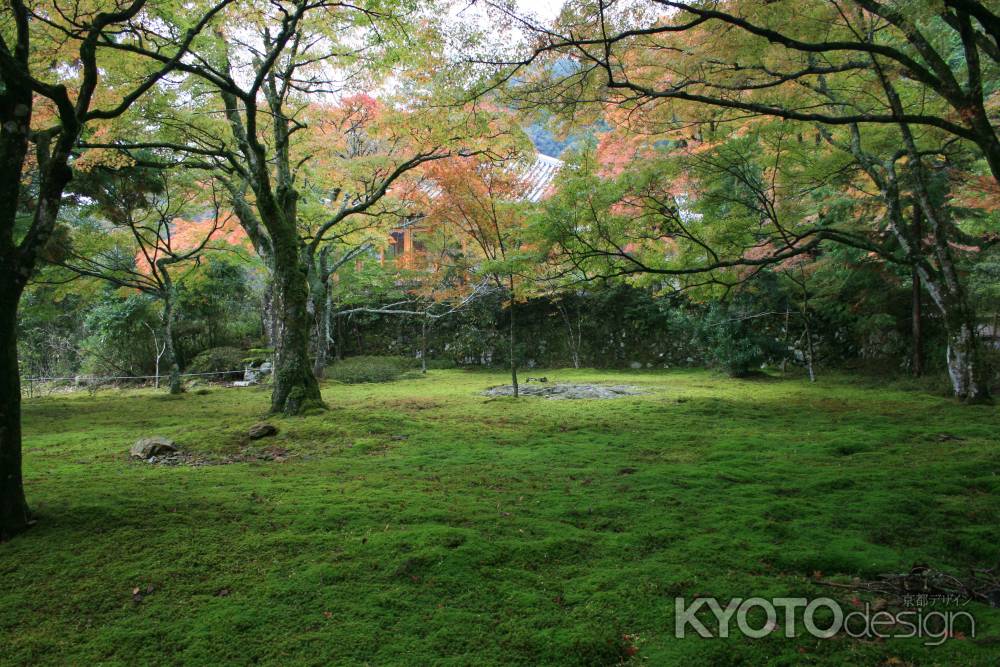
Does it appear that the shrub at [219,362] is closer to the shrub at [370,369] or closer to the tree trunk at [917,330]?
the shrub at [370,369]

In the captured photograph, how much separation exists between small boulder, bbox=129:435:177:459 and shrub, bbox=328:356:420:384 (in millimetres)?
8604

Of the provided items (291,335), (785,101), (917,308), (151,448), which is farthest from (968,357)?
(151,448)

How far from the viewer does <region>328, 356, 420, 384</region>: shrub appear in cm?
1423

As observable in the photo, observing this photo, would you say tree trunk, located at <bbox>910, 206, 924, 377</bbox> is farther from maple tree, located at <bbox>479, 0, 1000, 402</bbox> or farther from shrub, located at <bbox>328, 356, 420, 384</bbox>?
shrub, located at <bbox>328, 356, 420, 384</bbox>

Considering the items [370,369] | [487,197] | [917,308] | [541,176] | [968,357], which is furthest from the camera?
[541,176]

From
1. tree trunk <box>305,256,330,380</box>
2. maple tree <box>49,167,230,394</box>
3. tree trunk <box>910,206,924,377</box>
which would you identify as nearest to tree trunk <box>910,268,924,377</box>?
tree trunk <box>910,206,924,377</box>

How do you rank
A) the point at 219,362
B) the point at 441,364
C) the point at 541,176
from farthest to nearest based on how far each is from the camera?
the point at 541,176 → the point at 441,364 → the point at 219,362

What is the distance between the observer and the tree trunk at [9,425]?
2.81m

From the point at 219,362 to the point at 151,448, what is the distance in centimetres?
1117

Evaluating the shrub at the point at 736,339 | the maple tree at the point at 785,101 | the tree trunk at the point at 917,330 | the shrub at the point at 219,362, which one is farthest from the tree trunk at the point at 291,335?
the tree trunk at the point at 917,330

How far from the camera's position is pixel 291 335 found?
7.27 meters

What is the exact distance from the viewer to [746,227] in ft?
21.9

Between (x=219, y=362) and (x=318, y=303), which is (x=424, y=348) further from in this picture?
(x=219, y=362)

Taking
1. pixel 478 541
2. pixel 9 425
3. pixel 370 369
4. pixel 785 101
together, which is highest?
pixel 785 101
